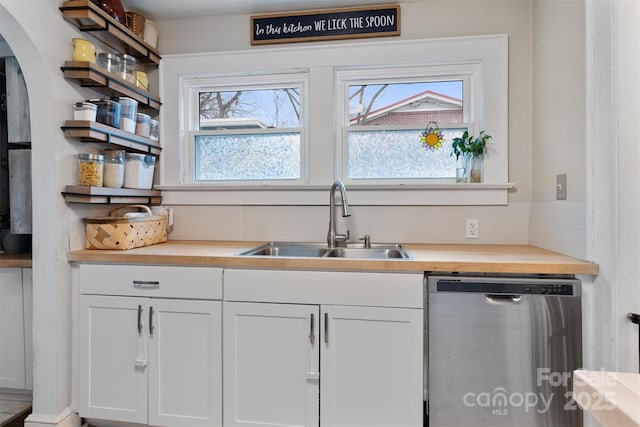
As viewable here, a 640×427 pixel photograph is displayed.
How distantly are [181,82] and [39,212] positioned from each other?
115 cm

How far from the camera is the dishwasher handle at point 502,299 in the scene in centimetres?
141

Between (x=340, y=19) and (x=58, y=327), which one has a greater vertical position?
(x=340, y=19)

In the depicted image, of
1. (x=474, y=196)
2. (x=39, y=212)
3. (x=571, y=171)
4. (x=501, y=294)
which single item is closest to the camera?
(x=501, y=294)

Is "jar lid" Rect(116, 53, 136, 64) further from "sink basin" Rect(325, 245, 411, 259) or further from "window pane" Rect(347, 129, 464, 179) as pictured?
"sink basin" Rect(325, 245, 411, 259)

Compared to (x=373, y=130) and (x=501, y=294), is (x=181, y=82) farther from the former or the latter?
(x=501, y=294)

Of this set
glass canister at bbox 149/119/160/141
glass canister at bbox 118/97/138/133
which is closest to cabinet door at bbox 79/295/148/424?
glass canister at bbox 118/97/138/133

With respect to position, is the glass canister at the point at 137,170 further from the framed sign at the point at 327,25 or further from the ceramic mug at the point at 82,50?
the framed sign at the point at 327,25

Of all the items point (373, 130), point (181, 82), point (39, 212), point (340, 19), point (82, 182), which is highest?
point (340, 19)

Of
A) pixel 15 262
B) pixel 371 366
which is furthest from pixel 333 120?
pixel 15 262

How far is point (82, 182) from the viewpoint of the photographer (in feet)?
5.80

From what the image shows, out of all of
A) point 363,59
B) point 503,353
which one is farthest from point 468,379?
point 363,59

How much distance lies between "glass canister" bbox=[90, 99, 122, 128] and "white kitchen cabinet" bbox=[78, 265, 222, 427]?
757 millimetres

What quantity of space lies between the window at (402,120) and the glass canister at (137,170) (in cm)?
121

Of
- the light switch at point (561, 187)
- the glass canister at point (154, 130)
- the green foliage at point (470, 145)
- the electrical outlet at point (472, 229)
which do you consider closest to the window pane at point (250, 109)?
the glass canister at point (154, 130)
